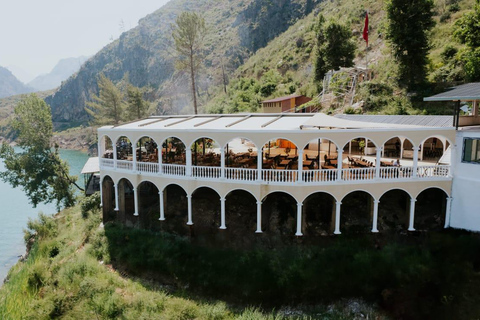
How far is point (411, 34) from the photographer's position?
99.9 feet

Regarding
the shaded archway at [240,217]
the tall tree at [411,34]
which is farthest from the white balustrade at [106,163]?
the tall tree at [411,34]

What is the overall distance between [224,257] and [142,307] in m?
4.83

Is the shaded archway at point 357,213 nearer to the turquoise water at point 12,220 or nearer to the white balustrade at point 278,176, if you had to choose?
the white balustrade at point 278,176

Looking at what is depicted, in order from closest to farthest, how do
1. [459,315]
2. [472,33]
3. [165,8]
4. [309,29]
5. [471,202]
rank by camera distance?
[459,315] < [471,202] < [472,33] < [309,29] < [165,8]

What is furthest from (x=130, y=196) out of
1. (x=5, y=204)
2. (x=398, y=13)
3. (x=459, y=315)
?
(x=5, y=204)

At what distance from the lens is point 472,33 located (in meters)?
26.5

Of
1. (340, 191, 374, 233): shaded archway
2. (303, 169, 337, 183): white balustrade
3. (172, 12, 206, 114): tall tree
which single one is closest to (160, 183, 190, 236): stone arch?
(303, 169, 337, 183): white balustrade

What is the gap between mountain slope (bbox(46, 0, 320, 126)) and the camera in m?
91.2

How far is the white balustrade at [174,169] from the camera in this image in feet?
64.6

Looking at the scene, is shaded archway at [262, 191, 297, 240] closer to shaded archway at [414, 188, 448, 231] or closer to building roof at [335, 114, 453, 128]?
shaded archway at [414, 188, 448, 231]

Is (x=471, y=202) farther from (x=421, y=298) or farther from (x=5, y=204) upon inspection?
(x=5, y=204)

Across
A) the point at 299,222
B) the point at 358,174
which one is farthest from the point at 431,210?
the point at 299,222

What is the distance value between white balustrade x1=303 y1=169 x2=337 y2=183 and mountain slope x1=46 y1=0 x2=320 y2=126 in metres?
74.7

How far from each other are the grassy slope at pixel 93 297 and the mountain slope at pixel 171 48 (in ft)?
230
